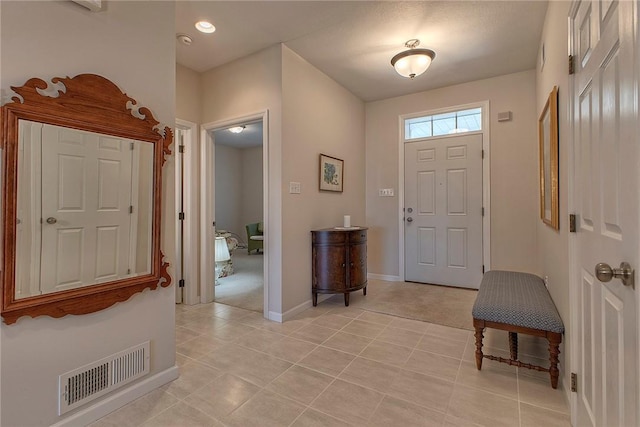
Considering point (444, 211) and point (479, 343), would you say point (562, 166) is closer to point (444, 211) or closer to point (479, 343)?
point (479, 343)

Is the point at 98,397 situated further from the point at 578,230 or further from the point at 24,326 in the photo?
the point at 578,230

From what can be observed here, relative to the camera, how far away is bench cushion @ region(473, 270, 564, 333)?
177 cm

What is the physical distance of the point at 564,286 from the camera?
1.73 meters

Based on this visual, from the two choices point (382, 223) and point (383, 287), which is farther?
point (382, 223)

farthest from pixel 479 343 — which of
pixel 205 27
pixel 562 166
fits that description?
pixel 205 27

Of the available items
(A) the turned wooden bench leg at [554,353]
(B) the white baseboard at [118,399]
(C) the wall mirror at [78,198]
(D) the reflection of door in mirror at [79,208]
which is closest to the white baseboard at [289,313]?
(B) the white baseboard at [118,399]

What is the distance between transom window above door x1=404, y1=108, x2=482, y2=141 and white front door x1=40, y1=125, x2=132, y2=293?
3.70 metres

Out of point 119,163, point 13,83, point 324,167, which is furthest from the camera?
point 324,167

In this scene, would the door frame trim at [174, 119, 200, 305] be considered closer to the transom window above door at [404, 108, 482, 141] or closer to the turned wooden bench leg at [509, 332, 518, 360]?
the transom window above door at [404, 108, 482, 141]

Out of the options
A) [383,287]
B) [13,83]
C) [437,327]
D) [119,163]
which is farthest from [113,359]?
[383,287]

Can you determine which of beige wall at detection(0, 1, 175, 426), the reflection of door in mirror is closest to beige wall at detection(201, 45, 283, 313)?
beige wall at detection(0, 1, 175, 426)

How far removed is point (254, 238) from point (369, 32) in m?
5.28

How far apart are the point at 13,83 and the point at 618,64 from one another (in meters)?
2.31

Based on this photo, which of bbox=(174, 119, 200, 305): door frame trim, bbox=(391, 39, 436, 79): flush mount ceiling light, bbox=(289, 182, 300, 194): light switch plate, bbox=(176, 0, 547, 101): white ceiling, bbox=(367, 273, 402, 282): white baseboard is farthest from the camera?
bbox=(367, 273, 402, 282): white baseboard
